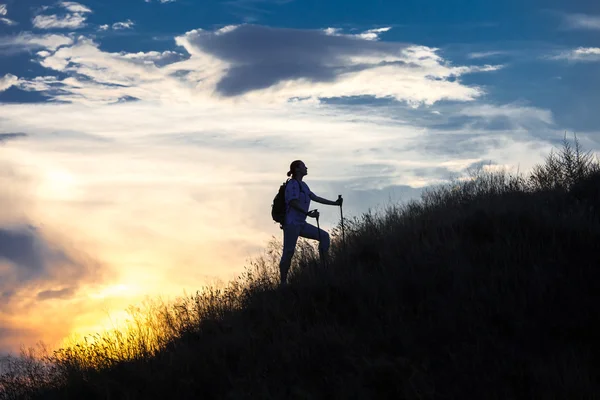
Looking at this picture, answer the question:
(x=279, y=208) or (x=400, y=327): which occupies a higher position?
(x=279, y=208)

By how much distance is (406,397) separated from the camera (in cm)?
787

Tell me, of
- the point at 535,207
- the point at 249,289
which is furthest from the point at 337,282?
the point at 535,207

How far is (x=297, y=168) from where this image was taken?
12.5 metres

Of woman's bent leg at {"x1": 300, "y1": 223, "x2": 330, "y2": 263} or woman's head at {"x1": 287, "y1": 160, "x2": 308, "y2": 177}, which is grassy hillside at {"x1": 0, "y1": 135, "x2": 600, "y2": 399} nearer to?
woman's bent leg at {"x1": 300, "y1": 223, "x2": 330, "y2": 263}

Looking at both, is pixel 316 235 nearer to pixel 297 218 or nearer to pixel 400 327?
pixel 297 218

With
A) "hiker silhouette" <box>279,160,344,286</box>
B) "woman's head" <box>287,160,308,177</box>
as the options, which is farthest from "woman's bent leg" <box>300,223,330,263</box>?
"woman's head" <box>287,160,308,177</box>

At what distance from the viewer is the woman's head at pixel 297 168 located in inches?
492

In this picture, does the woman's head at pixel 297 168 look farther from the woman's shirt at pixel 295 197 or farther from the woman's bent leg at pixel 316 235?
the woman's bent leg at pixel 316 235

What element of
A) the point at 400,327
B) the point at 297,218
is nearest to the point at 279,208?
the point at 297,218

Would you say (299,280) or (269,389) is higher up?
(299,280)

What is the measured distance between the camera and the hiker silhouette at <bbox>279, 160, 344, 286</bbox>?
40.4 ft

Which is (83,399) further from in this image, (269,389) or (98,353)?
(269,389)

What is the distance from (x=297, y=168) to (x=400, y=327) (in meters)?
4.27

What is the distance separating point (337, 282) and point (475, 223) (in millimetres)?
3175
